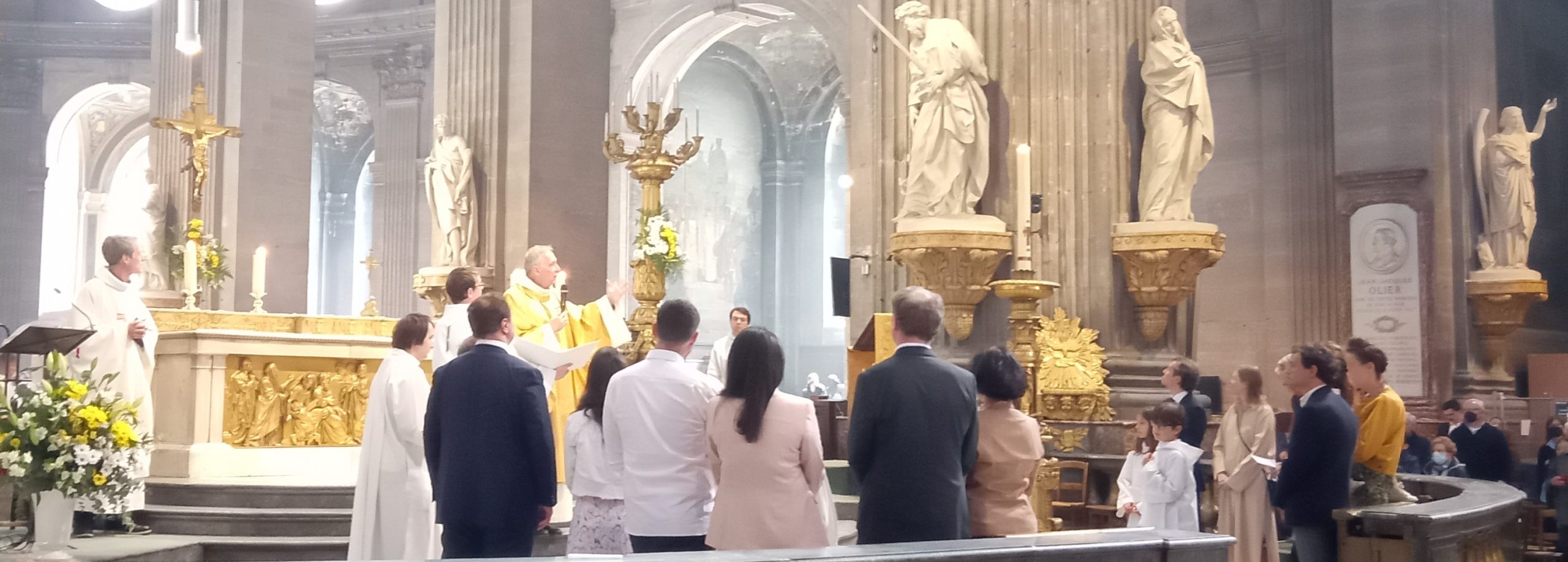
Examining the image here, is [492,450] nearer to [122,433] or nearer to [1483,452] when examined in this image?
[122,433]

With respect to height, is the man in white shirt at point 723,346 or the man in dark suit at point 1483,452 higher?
the man in white shirt at point 723,346

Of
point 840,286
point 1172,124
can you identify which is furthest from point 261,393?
point 1172,124

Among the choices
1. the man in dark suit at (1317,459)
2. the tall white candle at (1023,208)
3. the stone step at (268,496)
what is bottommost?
the stone step at (268,496)

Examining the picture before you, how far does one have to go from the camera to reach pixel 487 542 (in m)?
5.03

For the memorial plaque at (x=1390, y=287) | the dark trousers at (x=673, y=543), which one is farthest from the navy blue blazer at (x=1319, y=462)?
the memorial plaque at (x=1390, y=287)

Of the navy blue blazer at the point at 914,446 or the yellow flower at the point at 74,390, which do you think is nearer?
the navy blue blazer at the point at 914,446

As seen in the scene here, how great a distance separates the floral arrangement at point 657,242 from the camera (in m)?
11.8

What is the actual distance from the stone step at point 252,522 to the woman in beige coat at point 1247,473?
179 inches

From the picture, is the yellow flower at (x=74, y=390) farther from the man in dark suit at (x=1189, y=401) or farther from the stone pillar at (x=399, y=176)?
the stone pillar at (x=399, y=176)

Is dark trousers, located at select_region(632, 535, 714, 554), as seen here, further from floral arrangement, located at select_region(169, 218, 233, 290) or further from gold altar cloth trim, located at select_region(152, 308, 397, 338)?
floral arrangement, located at select_region(169, 218, 233, 290)

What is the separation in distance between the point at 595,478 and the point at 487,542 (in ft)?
1.56

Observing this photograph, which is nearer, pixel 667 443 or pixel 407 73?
pixel 667 443

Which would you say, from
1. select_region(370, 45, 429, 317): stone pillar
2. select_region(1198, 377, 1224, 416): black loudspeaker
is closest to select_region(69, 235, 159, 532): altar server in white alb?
select_region(1198, 377, 1224, 416): black loudspeaker

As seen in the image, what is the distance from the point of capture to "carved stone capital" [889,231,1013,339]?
367 inches
